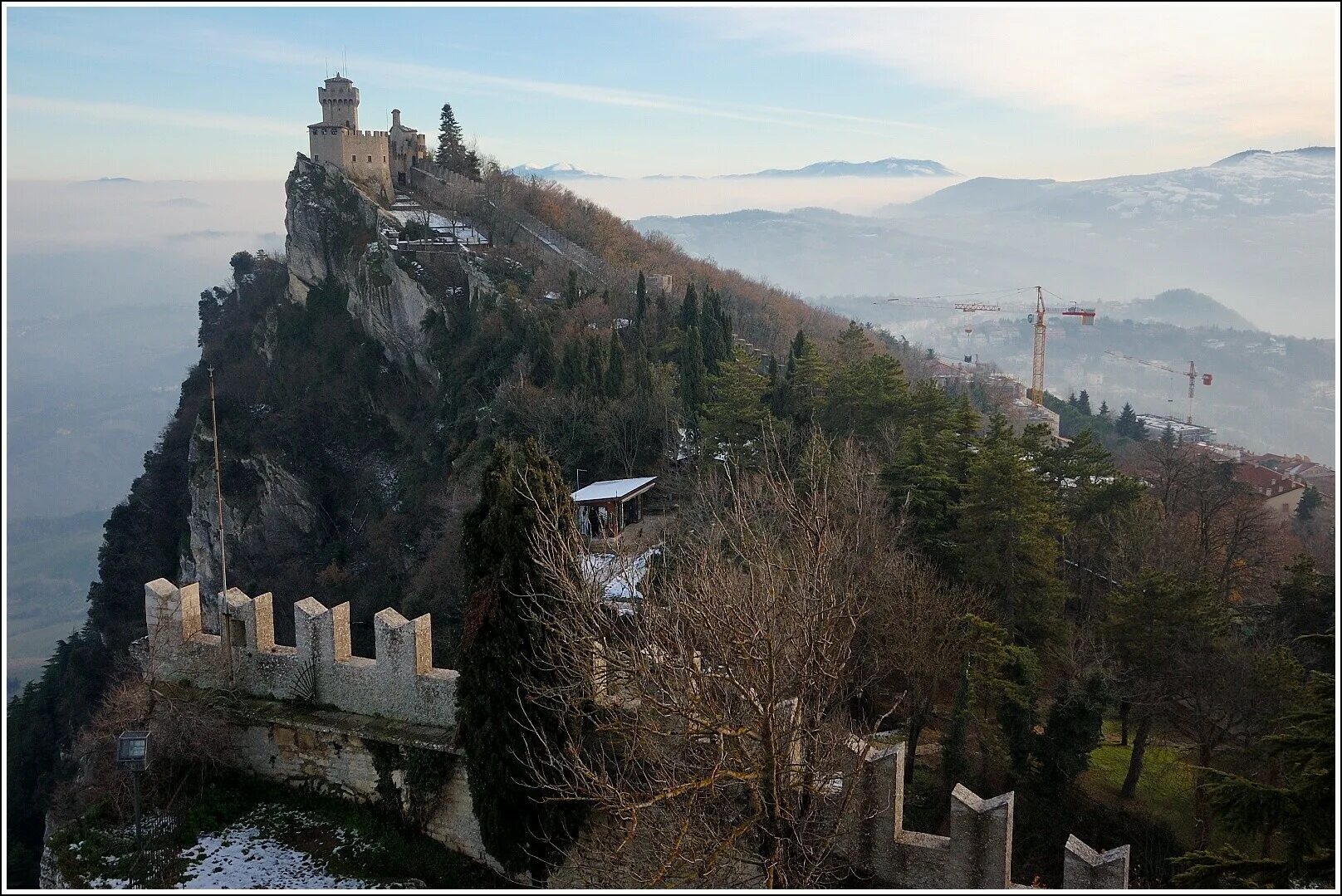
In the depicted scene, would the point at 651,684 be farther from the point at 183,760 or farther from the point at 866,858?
the point at 183,760

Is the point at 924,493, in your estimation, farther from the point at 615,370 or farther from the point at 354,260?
the point at 354,260

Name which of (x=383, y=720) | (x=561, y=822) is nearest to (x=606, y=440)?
(x=383, y=720)

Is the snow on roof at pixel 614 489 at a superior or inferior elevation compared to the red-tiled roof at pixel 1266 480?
superior

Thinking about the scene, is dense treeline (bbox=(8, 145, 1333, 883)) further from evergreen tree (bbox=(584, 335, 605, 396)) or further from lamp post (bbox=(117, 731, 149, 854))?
lamp post (bbox=(117, 731, 149, 854))

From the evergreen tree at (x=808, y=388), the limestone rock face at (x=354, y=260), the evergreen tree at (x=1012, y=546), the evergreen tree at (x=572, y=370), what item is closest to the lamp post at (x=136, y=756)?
the evergreen tree at (x=1012, y=546)

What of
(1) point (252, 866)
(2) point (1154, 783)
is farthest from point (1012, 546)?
(1) point (252, 866)

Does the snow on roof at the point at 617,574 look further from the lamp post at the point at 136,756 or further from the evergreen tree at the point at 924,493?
the lamp post at the point at 136,756

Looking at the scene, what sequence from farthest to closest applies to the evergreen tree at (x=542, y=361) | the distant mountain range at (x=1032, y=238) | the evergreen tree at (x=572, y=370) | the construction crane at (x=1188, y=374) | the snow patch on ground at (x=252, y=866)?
the construction crane at (x=1188, y=374)
the distant mountain range at (x=1032, y=238)
the evergreen tree at (x=542, y=361)
the evergreen tree at (x=572, y=370)
the snow patch on ground at (x=252, y=866)
